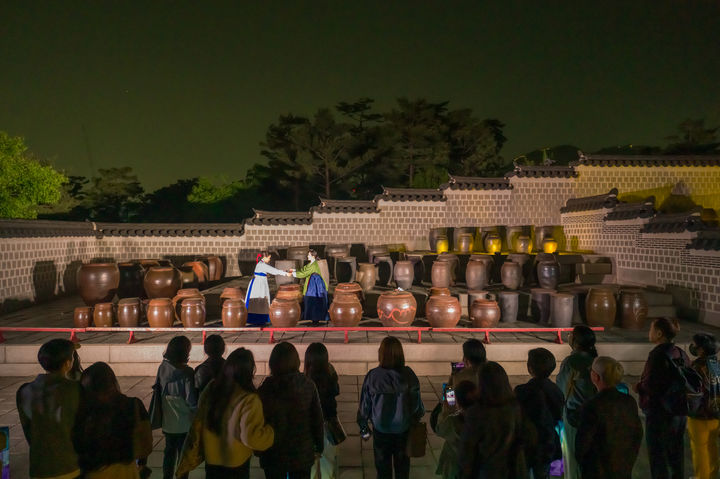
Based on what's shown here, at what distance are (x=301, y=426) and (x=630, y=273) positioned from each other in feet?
35.1

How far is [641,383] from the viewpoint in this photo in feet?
9.59

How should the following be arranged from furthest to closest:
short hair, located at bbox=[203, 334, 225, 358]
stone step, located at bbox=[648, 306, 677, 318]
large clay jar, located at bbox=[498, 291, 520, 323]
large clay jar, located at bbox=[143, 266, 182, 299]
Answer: large clay jar, located at bbox=[143, 266, 182, 299]
stone step, located at bbox=[648, 306, 677, 318]
large clay jar, located at bbox=[498, 291, 520, 323]
short hair, located at bbox=[203, 334, 225, 358]

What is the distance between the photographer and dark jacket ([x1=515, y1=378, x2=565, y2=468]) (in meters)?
2.41

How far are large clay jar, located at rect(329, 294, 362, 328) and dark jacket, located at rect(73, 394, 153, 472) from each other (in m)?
4.60

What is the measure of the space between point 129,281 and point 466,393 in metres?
8.64

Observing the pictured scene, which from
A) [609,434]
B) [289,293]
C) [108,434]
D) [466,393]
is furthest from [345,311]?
[609,434]

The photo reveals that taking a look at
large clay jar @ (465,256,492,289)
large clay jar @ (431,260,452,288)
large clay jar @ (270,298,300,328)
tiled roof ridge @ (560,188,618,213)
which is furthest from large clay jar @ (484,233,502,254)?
large clay jar @ (270,298,300,328)

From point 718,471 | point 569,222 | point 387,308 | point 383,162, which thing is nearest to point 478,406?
point 718,471

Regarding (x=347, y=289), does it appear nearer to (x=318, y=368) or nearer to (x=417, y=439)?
(x=318, y=368)

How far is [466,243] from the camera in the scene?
13828 mm

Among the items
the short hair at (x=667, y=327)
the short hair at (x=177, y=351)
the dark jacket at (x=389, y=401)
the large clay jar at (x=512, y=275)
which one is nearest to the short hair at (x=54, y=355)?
the short hair at (x=177, y=351)

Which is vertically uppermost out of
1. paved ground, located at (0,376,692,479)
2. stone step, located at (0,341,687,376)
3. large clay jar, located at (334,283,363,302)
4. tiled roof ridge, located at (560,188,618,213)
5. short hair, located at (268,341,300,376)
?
tiled roof ridge, located at (560,188,618,213)

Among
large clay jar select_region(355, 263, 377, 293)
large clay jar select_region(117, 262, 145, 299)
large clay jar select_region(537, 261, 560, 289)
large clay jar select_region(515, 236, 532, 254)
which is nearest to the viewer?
large clay jar select_region(117, 262, 145, 299)

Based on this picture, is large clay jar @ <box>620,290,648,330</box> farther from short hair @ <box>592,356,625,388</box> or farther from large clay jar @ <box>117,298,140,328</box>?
large clay jar @ <box>117,298,140,328</box>
